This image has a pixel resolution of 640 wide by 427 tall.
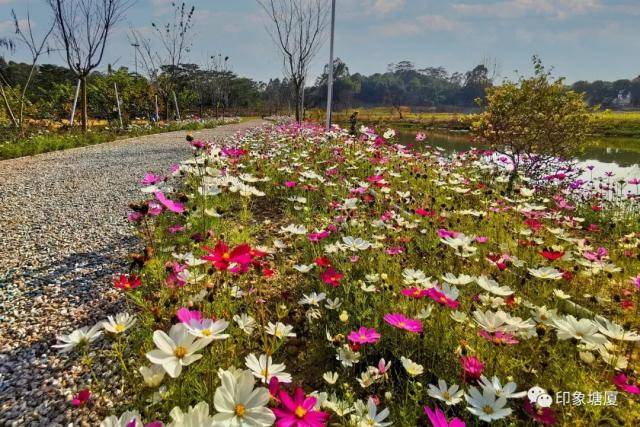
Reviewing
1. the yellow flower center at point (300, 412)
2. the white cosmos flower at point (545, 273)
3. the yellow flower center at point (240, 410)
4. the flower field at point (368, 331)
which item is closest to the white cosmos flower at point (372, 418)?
the flower field at point (368, 331)

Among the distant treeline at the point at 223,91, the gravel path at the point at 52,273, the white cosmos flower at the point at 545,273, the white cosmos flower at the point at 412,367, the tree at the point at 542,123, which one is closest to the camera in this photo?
the white cosmos flower at the point at 412,367

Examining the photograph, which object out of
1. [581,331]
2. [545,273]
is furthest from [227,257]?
[545,273]

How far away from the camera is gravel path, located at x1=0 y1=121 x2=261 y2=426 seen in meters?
1.50

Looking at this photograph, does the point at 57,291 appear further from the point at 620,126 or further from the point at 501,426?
the point at 620,126

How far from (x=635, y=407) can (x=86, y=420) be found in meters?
1.99

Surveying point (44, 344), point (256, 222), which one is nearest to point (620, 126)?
point (256, 222)

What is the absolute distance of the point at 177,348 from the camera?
0.95 m

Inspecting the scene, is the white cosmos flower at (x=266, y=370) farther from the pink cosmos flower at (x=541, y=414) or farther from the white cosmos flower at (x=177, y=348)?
the pink cosmos flower at (x=541, y=414)

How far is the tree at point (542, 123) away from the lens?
6660 mm

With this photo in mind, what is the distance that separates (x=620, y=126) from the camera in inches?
1237

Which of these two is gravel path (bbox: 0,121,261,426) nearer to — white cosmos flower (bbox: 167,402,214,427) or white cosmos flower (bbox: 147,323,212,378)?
white cosmos flower (bbox: 147,323,212,378)

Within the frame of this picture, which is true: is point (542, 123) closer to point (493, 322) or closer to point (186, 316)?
point (493, 322)

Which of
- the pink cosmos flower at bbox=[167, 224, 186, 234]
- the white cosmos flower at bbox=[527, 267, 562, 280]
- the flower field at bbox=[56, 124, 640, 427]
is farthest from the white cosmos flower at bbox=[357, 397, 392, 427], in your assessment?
the pink cosmos flower at bbox=[167, 224, 186, 234]

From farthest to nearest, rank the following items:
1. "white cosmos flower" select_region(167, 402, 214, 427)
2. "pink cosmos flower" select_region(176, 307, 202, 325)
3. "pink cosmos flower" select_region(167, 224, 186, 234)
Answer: "pink cosmos flower" select_region(167, 224, 186, 234) < "pink cosmos flower" select_region(176, 307, 202, 325) < "white cosmos flower" select_region(167, 402, 214, 427)
